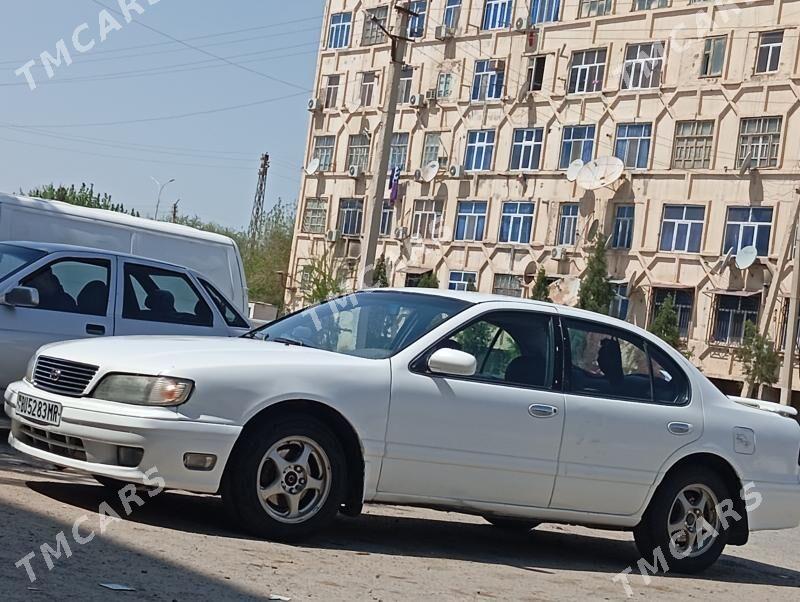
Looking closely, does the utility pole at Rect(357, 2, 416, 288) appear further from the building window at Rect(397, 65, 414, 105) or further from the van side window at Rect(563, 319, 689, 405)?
the van side window at Rect(563, 319, 689, 405)

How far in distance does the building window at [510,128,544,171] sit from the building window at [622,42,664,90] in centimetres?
480

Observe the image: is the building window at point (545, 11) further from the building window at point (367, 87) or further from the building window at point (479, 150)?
the building window at point (367, 87)

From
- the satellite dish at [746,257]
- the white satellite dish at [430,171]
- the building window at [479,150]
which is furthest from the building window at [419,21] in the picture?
the satellite dish at [746,257]

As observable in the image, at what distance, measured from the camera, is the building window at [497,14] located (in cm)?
5831

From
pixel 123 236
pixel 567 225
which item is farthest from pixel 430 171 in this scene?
pixel 123 236

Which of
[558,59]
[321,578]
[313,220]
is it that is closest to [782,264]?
[558,59]

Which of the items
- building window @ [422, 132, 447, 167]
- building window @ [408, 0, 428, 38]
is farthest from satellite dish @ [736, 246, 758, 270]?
building window @ [408, 0, 428, 38]

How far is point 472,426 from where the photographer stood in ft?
26.8

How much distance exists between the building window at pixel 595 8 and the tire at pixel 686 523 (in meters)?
47.0

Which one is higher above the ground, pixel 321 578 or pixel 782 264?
pixel 782 264

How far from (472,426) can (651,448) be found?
1410mm

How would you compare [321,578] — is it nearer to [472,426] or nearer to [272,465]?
[272,465]

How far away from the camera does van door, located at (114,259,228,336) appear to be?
1114 cm

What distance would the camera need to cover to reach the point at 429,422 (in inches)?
316
